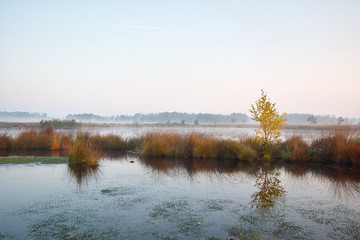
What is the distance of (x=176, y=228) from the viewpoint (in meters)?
4.49

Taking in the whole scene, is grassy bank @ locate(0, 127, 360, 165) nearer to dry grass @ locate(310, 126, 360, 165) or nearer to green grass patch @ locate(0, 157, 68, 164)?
dry grass @ locate(310, 126, 360, 165)

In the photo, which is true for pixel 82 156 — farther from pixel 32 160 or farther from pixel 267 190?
pixel 267 190

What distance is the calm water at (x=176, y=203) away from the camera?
439cm

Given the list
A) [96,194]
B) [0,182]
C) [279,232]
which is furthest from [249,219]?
[0,182]

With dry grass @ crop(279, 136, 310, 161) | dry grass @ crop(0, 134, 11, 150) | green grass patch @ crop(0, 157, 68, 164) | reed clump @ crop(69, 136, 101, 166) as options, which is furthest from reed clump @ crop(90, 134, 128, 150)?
dry grass @ crop(279, 136, 310, 161)

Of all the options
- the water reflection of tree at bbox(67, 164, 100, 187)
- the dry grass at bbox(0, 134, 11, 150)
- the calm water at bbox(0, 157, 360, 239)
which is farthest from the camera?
the dry grass at bbox(0, 134, 11, 150)

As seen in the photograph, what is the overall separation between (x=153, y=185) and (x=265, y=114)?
690cm

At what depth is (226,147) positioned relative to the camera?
12.8 m

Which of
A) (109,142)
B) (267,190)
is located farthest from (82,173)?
(109,142)

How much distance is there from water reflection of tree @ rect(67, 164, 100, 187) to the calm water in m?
0.03

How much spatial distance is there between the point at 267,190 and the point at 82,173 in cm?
598

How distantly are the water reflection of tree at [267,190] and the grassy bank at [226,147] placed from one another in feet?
10.1

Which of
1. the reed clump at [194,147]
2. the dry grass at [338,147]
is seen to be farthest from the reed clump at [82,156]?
the dry grass at [338,147]

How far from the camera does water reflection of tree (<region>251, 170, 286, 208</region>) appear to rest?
5984mm
